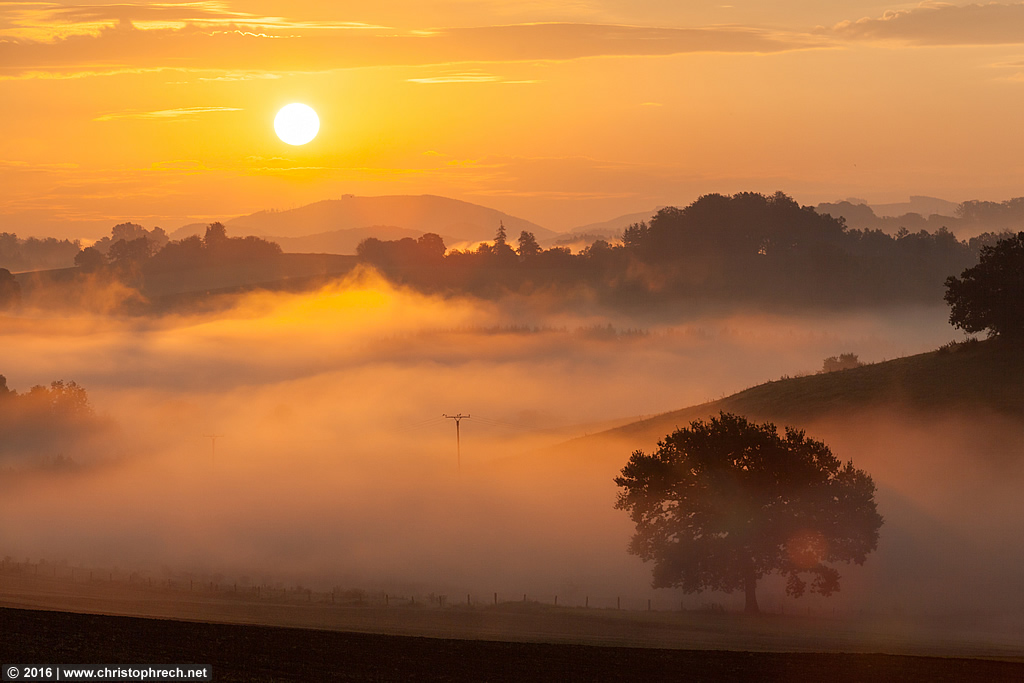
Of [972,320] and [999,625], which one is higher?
[972,320]

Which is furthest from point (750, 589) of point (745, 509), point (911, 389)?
point (911, 389)

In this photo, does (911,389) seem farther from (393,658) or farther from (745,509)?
(393,658)

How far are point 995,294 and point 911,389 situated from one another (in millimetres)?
16442

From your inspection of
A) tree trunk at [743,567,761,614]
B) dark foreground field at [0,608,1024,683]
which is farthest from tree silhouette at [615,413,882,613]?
dark foreground field at [0,608,1024,683]

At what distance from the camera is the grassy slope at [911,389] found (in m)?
146

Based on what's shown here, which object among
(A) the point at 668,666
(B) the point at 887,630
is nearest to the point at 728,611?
(B) the point at 887,630

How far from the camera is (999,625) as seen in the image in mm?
96750

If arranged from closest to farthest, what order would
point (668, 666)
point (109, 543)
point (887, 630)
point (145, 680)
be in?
point (145, 680)
point (668, 666)
point (887, 630)
point (109, 543)

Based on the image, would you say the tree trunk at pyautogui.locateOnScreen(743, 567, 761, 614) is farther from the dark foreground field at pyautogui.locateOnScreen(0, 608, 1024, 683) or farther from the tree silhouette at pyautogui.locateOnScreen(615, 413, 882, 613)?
the dark foreground field at pyautogui.locateOnScreen(0, 608, 1024, 683)

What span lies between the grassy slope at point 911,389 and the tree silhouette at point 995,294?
405 cm

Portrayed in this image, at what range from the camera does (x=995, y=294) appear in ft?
476

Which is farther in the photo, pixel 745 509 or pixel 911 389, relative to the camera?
pixel 911 389

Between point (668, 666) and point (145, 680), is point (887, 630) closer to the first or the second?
point (668, 666)

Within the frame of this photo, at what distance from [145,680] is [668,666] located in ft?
77.9
